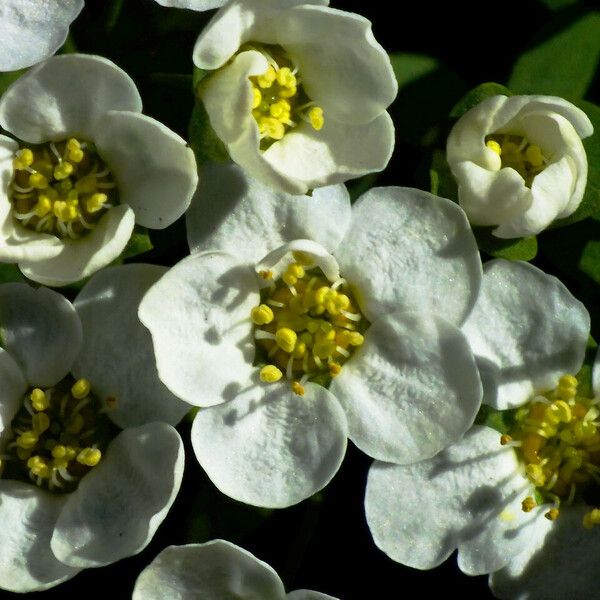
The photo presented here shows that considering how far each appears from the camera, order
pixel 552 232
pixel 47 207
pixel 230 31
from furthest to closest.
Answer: pixel 552 232 < pixel 47 207 < pixel 230 31

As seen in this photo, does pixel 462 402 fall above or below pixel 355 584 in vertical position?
above

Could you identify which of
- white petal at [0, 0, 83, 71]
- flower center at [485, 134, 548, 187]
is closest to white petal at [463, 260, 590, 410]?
flower center at [485, 134, 548, 187]

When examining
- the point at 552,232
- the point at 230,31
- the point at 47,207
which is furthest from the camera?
the point at 552,232

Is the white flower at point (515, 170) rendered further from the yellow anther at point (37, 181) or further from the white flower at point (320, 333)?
the yellow anther at point (37, 181)

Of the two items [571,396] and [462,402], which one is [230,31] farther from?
[571,396]

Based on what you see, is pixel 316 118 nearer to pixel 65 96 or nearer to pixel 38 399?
pixel 65 96

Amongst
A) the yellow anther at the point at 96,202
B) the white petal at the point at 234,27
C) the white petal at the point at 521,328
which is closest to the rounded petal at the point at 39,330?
the yellow anther at the point at 96,202

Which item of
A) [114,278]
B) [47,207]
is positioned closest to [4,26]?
[47,207]
